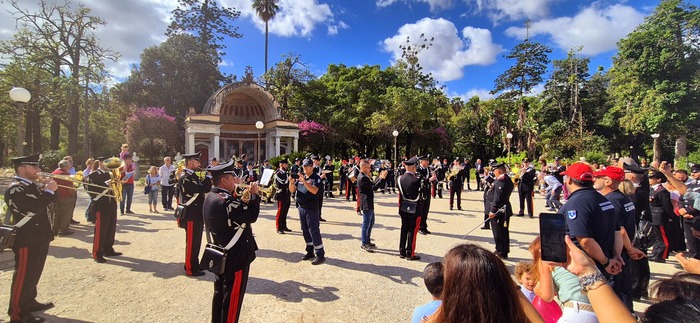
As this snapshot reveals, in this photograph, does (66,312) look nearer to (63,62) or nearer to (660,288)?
(660,288)

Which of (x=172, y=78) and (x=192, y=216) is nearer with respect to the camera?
(x=192, y=216)

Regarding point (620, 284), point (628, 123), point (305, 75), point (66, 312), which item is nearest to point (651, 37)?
point (628, 123)

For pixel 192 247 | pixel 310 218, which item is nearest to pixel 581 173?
pixel 310 218

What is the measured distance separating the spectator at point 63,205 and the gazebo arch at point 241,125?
54.0 feet

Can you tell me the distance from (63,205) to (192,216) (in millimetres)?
4708

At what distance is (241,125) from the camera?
28.6m

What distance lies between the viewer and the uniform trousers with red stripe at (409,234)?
231 inches

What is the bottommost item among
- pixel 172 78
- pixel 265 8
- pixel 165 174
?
pixel 165 174

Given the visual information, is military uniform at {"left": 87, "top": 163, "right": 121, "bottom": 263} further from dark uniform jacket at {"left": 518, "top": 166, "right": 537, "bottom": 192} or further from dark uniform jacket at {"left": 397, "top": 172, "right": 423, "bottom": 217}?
dark uniform jacket at {"left": 518, "top": 166, "right": 537, "bottom": 192}

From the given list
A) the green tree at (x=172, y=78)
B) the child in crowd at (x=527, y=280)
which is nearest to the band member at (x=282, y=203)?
the child in crowd at (x=527, y=280)

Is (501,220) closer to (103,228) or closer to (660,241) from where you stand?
(660,241)

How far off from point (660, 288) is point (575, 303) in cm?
59

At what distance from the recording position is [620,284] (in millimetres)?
3389

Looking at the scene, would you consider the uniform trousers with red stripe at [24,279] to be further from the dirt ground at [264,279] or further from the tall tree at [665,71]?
the tall tree at [665,71]
